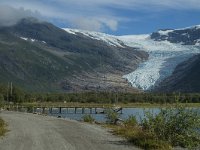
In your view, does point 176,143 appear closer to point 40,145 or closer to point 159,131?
point 159,131

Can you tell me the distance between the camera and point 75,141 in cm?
3344

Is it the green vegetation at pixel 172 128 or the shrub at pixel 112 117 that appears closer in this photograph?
the green vegetation at pixel 172 128

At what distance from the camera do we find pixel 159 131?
1288 inches

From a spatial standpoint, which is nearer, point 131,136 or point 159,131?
point 159,131

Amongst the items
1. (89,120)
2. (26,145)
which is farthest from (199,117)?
(89,120)

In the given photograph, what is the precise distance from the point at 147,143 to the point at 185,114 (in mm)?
3442

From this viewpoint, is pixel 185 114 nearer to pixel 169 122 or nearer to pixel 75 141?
pixel 169 122

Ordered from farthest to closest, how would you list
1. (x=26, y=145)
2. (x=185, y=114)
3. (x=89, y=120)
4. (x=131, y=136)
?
(x=89, y=120) → (x=131, y=136) → (x=185, y=114) → (x=26, y=145)

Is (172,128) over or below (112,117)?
below

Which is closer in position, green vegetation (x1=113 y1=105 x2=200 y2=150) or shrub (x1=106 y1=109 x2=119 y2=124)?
green vegetation (x1=113 y1=105 x2=200 y2=150)

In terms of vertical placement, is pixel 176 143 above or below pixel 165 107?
below

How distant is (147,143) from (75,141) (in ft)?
17.1

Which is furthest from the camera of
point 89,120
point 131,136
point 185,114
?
point 89,120

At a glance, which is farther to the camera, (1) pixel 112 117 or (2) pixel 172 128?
(1) pixel 112 117
